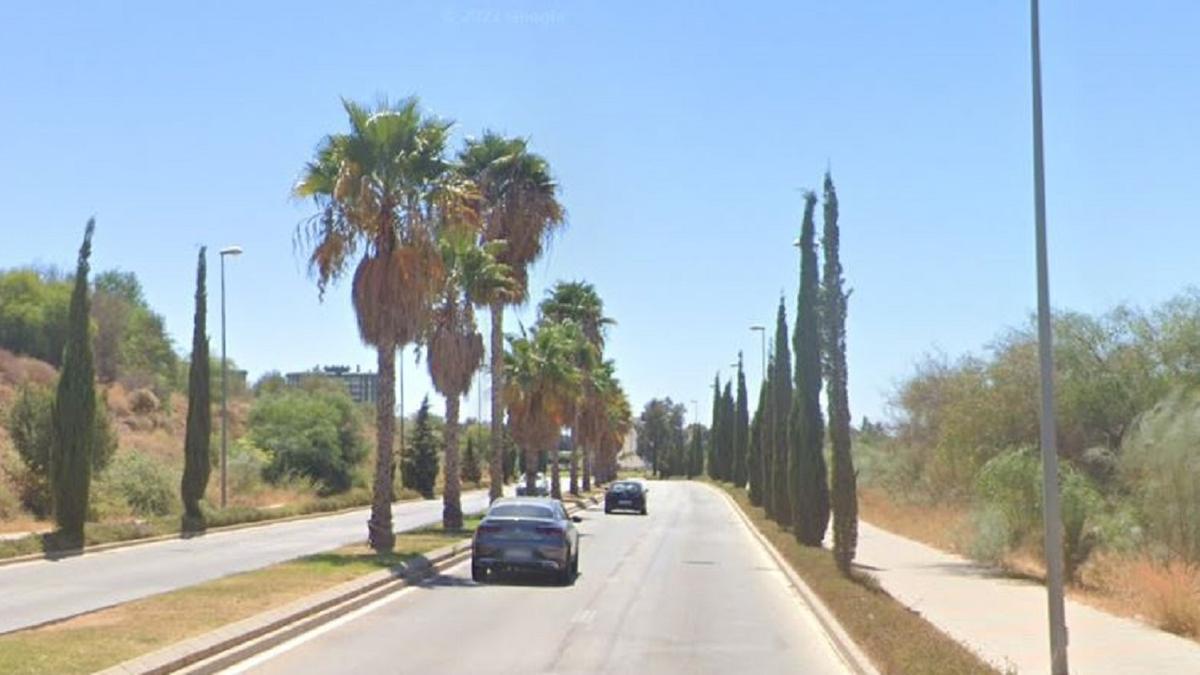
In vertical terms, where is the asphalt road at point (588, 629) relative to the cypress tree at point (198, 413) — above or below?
below

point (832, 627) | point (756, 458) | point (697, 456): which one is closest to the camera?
point (832, 627)

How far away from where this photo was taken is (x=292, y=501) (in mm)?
65125

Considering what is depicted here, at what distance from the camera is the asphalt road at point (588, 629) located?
46.2 ft

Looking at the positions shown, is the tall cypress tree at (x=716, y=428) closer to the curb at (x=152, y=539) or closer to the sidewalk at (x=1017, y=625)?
the curb at (x=152, y=539)

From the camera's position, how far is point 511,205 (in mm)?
45750

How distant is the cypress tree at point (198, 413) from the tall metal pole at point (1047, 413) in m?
36.1

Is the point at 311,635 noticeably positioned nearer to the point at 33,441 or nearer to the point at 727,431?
the point at 33,441

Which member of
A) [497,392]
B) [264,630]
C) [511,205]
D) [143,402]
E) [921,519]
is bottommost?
[264,630]

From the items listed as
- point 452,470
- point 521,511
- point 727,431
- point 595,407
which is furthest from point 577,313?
point 521,511

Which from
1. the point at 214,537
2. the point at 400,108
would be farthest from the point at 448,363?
the point at 400,108

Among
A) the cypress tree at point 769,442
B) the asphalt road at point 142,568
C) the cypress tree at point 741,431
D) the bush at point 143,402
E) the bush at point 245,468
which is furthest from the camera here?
the bush at point 143,402

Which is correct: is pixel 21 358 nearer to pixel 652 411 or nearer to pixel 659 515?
pixel 659 515

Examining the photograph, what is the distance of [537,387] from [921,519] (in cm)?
2206

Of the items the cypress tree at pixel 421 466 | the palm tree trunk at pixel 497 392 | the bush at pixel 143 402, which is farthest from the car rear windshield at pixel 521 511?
the bush at pixel 143 402
